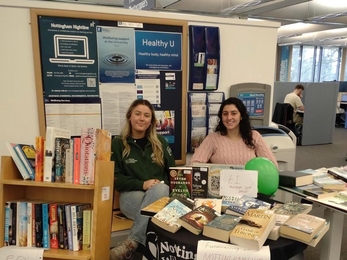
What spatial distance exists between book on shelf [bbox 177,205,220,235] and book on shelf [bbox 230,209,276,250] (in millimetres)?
156

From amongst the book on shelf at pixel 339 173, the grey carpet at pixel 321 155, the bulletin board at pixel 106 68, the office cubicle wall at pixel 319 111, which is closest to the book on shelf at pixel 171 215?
the bulletin board at pixel 106 68

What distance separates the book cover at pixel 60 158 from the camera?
5.94 feet

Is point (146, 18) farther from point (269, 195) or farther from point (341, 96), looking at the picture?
point (341, 96)

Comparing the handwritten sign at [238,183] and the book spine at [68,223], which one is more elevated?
the handwritten sign at [238,183]

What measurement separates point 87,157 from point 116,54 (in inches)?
38.7

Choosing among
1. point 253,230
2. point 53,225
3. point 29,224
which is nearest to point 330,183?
point 253,230

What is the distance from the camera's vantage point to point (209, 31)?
8.67 ft

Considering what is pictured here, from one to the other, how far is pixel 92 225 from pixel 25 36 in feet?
4.69

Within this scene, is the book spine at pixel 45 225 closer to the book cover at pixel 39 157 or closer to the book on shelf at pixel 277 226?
the book cover at pixel 39 157

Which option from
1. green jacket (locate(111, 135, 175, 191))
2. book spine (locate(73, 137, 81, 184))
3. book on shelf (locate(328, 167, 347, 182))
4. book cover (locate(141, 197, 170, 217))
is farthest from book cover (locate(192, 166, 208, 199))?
book on shelf (locate(328, 167, 347, 182))

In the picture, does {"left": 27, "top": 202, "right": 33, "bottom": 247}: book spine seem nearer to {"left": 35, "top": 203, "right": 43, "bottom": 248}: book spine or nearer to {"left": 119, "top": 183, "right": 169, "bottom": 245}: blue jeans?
{"left": 35, "top": 203, "right": 43, "bottom": 248}: book spine

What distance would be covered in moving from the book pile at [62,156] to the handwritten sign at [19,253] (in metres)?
0.40

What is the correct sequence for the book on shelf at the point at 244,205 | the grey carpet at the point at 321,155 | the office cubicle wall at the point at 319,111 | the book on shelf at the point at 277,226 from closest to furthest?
the book on shelf at the point at 277,226, the book on shelf at the point at 244,205, the grey carpet at the point at 321,155, the office cubicle wall at the point at 319,111

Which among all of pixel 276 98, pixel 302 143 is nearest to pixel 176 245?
pixel 302 143
